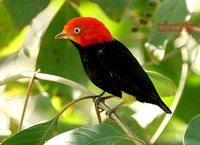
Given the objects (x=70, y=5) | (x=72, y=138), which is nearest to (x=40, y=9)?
(x=70, y=5)

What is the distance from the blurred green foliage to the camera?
12.9 feet

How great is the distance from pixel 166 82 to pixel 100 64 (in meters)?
0.48

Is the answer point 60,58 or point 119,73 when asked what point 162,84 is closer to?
point 119,73

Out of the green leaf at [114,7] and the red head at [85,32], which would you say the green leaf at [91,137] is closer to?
the red head at [85,32]

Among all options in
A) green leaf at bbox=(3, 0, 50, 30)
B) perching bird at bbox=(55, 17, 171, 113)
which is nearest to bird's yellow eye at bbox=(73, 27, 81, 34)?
perching bird at bbox=(55, 17, 171, 113)

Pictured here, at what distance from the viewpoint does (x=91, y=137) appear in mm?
2451

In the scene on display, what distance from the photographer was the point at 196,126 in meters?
2.49

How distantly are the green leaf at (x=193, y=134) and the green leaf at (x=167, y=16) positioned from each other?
1359mm

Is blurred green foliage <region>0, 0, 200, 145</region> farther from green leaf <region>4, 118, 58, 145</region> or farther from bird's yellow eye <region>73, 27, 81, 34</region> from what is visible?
green leaf <region>4, 118, 58, 145</region>

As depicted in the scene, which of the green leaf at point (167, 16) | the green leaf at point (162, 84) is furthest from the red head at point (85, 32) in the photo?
the green leaf at point (162, 84)

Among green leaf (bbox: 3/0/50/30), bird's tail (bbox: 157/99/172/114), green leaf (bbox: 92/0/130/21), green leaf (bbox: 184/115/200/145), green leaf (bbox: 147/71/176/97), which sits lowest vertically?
bird's tail (bbox: 157/99/172/114)

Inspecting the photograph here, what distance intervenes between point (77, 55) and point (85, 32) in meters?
0.53

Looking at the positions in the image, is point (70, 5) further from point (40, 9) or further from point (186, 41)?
point (186, 41)

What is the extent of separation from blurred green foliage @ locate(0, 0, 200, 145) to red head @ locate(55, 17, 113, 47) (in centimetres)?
12
